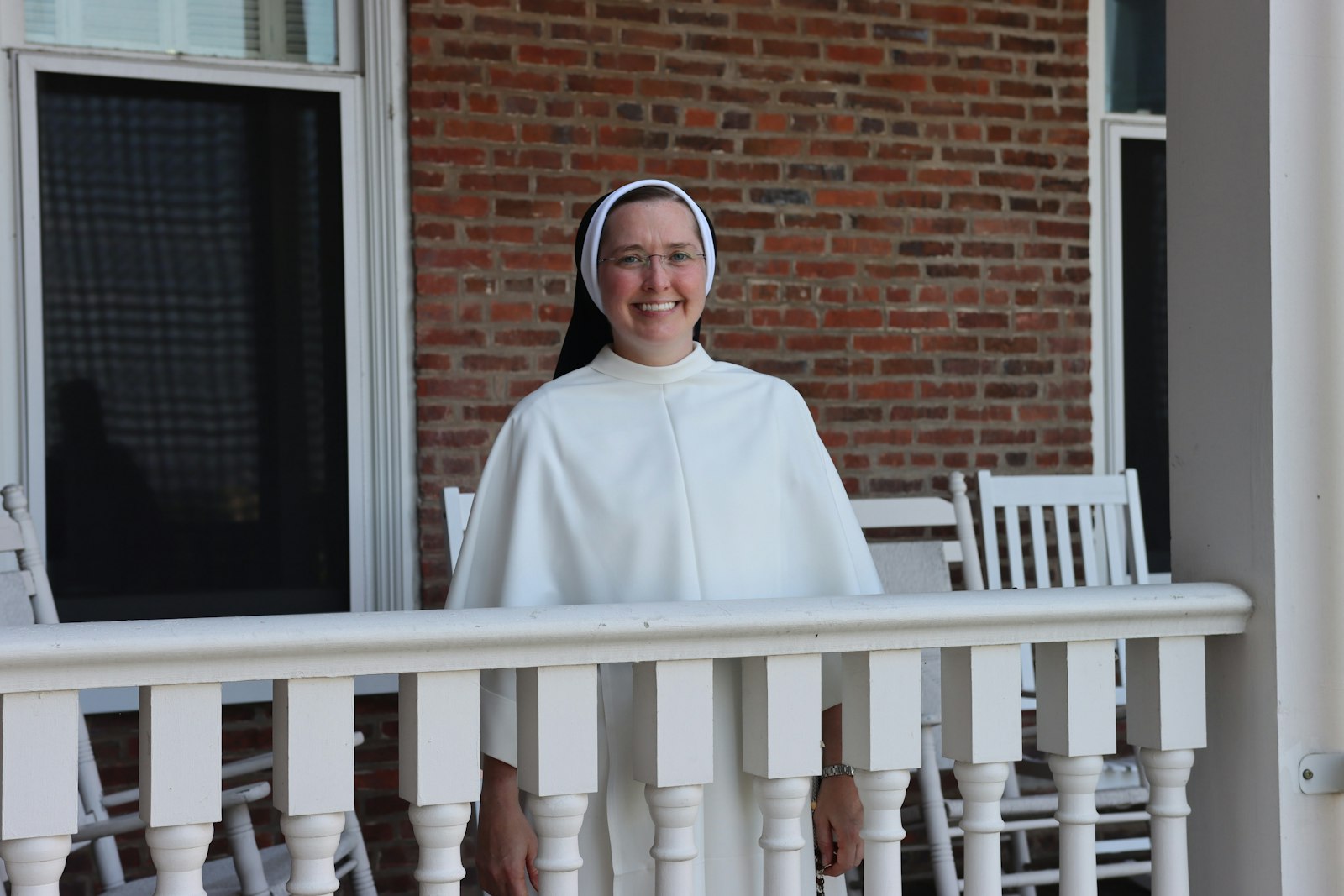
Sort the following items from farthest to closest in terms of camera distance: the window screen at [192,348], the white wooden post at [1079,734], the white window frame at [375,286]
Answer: the white window frame at [375,286] < the window screen at [192,348] < the white wooden post at [1079,734]

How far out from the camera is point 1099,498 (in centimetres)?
402

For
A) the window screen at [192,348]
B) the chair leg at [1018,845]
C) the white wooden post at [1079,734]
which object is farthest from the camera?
the window screen at [192,348]

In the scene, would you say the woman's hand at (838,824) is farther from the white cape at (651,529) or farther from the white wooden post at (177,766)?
the white wooden post at (177,766)

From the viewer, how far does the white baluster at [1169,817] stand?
162cm

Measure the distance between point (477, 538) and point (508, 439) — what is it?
0.13 metres

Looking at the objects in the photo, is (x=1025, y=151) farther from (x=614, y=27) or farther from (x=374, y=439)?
(x=374, y=439)

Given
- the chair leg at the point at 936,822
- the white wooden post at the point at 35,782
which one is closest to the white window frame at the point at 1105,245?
the chair leg at the point at 936,822

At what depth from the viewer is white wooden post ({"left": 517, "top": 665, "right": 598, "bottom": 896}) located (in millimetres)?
1409

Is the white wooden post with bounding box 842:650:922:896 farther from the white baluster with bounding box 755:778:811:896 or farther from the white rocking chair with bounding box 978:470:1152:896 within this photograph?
the white rocking chair with bounding box 978:470:1152:896

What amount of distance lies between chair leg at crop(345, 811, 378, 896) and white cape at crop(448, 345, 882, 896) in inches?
57.3

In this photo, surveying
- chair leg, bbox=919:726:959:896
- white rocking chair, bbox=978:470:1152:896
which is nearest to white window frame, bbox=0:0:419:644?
chair leg, bbox=919:726:959:896

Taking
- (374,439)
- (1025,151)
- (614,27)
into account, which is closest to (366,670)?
(374,439)

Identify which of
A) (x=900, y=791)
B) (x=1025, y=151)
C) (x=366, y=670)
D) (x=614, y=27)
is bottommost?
(x=900, y=791)

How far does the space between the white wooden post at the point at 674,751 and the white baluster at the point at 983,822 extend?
31 cm
